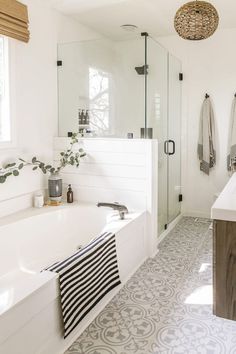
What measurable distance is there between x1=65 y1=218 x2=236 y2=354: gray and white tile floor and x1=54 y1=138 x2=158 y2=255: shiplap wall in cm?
47

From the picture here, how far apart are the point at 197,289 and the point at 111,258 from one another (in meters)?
0.74

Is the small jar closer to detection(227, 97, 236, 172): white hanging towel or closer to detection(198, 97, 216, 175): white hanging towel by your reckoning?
detection(198, 97, 216, 175): white hanging towel

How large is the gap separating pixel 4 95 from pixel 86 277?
1.69m

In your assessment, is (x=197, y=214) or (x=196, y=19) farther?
A: (x=197, y=214)

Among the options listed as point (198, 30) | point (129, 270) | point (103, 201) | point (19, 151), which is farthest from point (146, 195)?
point (198, 30)

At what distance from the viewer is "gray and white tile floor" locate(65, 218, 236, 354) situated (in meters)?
2.00

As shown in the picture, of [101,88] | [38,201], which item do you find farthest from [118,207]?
[101,88]

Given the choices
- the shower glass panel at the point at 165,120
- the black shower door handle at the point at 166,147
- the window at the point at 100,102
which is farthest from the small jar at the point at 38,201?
the black shower door handle at the point at 166,147

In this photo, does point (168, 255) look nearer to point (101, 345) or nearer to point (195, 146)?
point (101, 345)

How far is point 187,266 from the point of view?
3.11 metres

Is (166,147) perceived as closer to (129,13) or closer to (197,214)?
(197,214)

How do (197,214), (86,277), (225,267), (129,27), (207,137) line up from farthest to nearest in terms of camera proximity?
(197,214) → (207,137) → (129,27) → (86,277) → (225,267)

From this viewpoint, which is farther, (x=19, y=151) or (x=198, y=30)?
(x=19, y=151)

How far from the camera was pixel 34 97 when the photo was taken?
3229 mm
